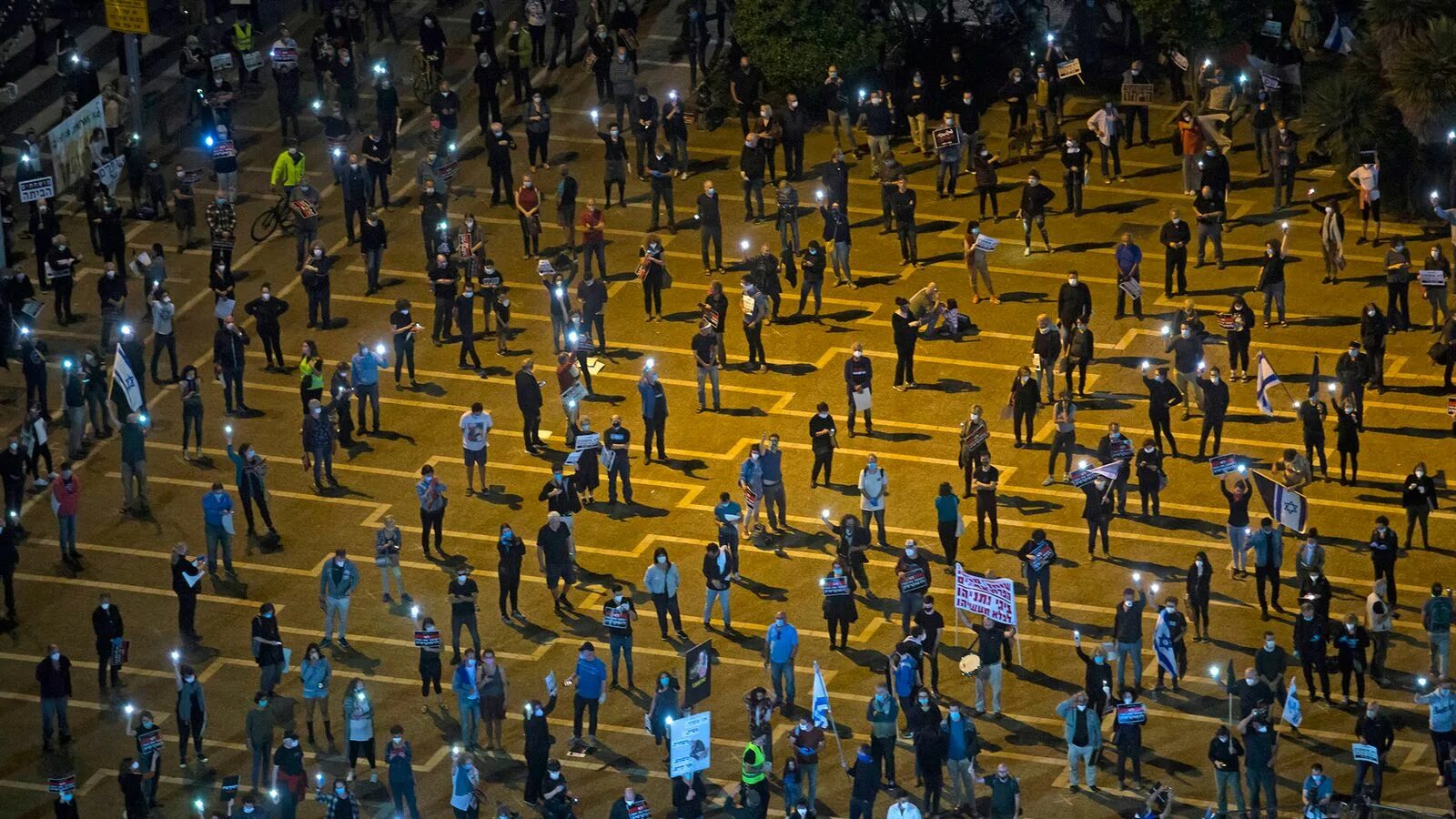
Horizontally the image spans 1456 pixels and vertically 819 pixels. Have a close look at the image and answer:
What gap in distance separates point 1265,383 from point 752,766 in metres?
12.9

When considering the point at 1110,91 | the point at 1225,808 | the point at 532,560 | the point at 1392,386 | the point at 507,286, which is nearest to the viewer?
the point at 1225,808

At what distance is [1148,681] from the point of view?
42.9 m

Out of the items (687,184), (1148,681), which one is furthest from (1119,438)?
(687,184)

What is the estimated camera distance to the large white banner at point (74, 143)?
56.3 metres

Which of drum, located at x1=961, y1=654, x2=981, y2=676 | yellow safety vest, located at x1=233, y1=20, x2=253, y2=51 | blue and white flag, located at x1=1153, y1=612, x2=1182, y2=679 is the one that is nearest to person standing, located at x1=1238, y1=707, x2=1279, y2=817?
blue and white flag, located at x1=1153, y1=612, x2=1182, y2=679

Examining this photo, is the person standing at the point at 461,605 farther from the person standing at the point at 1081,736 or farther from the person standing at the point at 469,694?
the person standing at the point at 1081,736

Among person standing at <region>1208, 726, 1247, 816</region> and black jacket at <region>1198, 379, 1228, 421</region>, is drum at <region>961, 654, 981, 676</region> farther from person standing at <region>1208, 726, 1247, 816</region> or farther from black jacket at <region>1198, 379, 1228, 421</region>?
black jacket at <region>1198, 379, 1228, 421</region>

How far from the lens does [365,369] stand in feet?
160

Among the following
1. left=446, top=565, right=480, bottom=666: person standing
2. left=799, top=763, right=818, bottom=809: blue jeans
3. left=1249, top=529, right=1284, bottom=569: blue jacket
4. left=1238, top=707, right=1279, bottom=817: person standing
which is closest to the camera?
left=1238, top=707, right=1279, bottom=817: person standing

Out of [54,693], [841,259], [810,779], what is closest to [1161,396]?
[841,259]

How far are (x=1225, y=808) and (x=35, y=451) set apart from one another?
65.6 ft

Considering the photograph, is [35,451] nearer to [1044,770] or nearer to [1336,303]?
[1044,770]

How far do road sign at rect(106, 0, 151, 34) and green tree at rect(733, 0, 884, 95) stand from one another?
1113cm

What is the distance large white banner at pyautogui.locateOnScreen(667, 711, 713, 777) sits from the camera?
39406 millimetres
